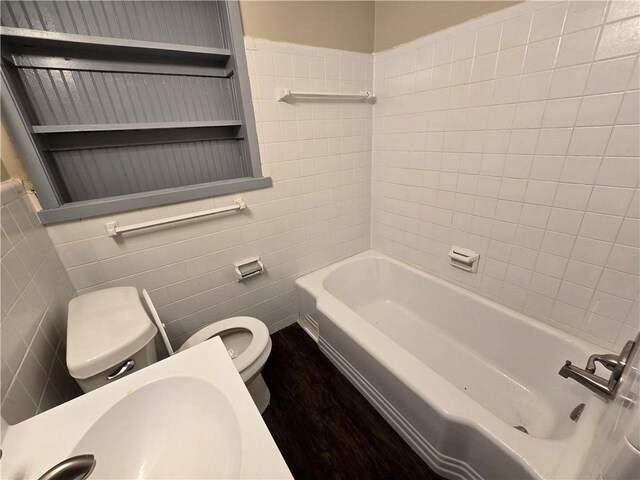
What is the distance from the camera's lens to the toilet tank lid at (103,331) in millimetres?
752

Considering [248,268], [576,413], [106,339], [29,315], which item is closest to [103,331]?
[106,339]

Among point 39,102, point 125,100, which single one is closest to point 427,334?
point 125,100

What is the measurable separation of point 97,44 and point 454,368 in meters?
2.20

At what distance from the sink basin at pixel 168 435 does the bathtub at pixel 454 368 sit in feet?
2.42

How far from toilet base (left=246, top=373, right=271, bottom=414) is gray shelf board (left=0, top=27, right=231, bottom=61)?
1.53 meters

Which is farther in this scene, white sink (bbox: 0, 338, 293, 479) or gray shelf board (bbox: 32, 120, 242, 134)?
gray shelf board (bbox: 32, 120, 242, 134)

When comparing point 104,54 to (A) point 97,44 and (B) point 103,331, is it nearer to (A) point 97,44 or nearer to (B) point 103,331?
(A) point 97,44

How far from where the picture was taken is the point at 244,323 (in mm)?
1412

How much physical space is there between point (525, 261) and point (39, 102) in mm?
2203

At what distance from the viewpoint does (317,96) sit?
1.49m

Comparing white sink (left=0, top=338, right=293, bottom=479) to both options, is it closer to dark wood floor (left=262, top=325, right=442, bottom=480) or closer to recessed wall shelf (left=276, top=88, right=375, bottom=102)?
dark wood floor (left=262, top=325, right=442, bottom=480)

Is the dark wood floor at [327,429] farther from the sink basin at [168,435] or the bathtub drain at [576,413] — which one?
the sink basin at [168,435]

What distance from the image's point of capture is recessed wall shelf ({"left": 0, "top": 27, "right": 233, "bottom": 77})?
0.95 m

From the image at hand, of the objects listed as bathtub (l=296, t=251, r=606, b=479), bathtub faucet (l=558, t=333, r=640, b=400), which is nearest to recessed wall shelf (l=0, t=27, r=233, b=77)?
bathtub (l=296, t=251, r=606, b=479)
